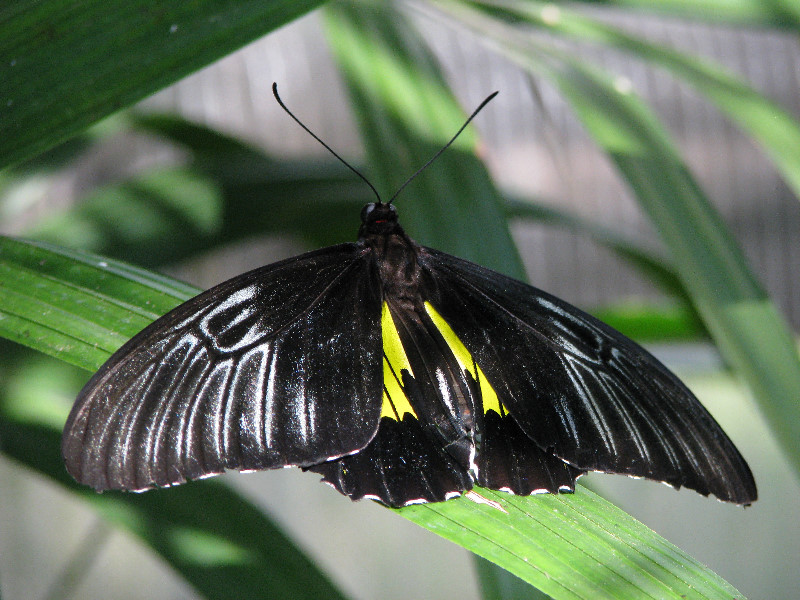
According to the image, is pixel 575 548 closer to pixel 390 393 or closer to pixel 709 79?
pixel 390 393

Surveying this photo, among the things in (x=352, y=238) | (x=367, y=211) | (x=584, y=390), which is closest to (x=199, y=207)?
(x=352, y=238)

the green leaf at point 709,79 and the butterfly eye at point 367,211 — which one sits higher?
the green leaf at point 709,79

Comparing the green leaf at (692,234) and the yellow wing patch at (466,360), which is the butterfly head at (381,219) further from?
the green leaf at (692,234)

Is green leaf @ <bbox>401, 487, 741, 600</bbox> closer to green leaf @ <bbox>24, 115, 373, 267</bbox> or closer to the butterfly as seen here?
the butterfly

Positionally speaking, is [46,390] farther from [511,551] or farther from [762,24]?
[762,24]

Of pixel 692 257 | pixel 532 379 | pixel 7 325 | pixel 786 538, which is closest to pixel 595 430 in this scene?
pixel 532 379

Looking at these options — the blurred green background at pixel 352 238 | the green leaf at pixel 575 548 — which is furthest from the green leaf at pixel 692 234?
the green leaf at pixel 575 548
